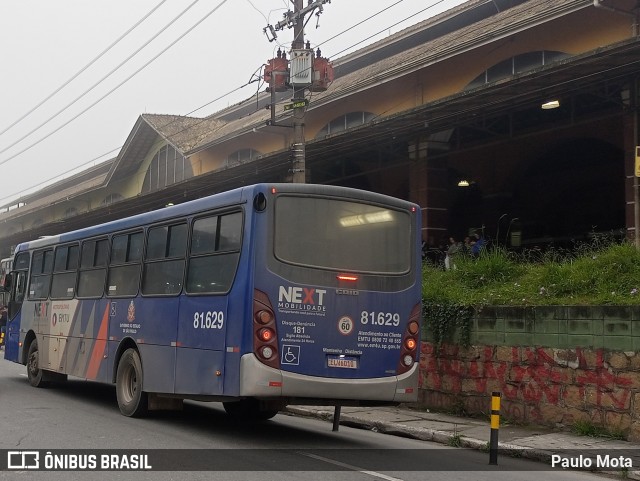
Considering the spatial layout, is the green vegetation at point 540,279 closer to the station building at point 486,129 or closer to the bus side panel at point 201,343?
the station building at point 486,129

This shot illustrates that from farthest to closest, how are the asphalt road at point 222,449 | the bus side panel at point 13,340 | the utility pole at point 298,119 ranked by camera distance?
the bus side panel at point 13,340, the utility pole at point 298,119, the asphalt road at point 222,449

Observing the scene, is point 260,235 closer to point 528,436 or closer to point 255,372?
point 255,372

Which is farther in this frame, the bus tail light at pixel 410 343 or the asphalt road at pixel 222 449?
the bus tail light at pixel 410 343

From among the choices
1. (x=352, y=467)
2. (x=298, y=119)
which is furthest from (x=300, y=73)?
(x=352, y=467)

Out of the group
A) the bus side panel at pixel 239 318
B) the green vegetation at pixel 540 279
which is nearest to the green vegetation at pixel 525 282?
the green vegetation at pixel 540 279

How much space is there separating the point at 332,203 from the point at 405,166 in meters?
17.4

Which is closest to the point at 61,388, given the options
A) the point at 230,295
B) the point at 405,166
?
the point at 230,295

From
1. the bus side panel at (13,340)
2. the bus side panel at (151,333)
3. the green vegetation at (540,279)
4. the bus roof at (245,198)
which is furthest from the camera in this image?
the bus side panel at (13,340)

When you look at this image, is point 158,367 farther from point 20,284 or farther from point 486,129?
point 486,129

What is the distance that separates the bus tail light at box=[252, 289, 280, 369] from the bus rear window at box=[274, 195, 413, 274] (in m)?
0.61

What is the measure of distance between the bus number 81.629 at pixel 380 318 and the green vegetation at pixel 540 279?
3336mm

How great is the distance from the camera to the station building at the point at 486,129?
742 inches

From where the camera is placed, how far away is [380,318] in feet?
36.1

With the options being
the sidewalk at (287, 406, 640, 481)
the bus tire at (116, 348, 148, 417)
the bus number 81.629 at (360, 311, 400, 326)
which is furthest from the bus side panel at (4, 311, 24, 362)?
the bus number 81.629 at (360, 311, 400, 326)
